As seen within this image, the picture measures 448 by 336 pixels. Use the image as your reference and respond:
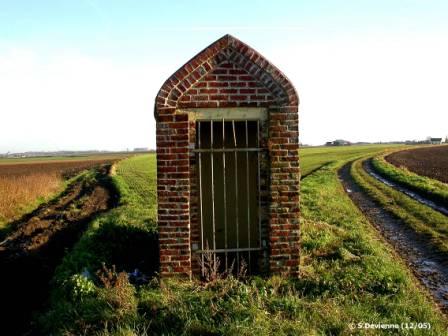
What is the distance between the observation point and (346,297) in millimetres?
5410

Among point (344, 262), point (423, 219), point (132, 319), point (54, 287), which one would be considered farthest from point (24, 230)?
point (423, 219)

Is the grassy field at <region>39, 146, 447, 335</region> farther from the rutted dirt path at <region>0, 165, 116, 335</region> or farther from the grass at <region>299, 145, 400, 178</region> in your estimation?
the grass at <region>299, 145, 400, 178</region>

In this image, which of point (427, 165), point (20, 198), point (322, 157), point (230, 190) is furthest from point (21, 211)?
point (322, 157)

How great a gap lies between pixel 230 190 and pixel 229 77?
2054mm

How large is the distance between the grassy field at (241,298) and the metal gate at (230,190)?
38.5 inches

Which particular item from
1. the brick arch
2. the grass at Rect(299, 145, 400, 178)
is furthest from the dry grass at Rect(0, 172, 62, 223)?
the grass at Rect(299, 145, 400, 178)

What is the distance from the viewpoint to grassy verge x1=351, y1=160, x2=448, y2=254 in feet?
31.0

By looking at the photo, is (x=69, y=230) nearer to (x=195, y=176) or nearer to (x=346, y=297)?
(x=195, y=176)

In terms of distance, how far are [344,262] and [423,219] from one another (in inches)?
227

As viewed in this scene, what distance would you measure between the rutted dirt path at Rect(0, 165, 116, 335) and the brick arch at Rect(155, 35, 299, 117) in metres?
3.86

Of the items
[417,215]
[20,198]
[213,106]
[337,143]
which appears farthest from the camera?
[337,143]

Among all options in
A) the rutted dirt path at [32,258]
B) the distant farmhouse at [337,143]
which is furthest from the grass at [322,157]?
the distant farmhouse at [337,143]

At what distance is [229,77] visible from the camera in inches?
237

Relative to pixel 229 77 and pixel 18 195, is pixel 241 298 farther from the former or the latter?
pixel 18 195
